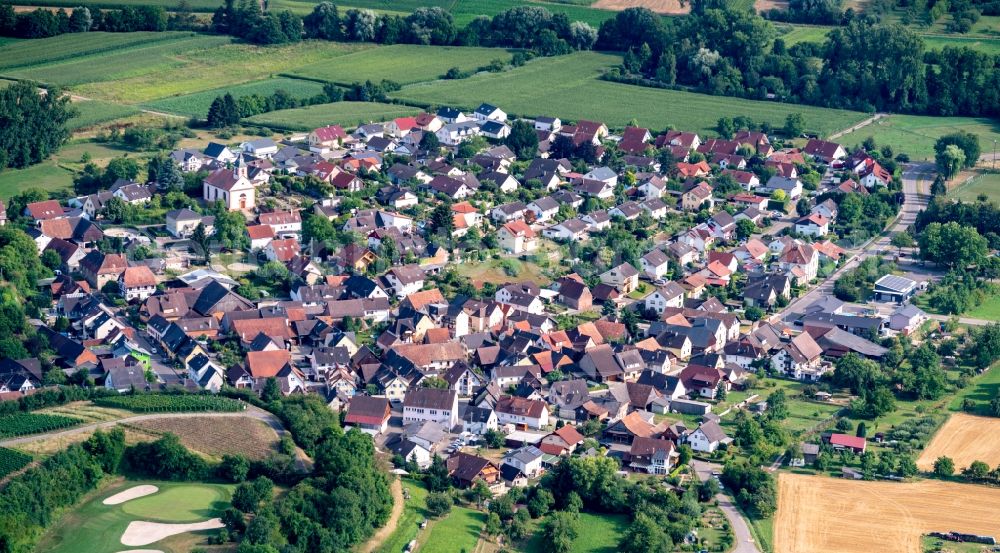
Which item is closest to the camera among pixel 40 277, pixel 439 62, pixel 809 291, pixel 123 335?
pixel 123 335

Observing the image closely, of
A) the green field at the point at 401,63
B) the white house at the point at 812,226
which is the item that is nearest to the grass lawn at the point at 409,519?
the white house at the point at 812,226

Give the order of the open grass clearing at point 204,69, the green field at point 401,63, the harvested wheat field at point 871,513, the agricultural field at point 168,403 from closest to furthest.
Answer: the harvested wheat field at point 871,513 < the agricultural field at point 168,403 < the open grass clearing at point 204,69 < the green field at point 401,63

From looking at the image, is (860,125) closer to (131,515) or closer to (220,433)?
(220,433)

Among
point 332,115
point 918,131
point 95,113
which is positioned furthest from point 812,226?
point 95,113

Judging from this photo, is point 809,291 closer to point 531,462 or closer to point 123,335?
point 531,462

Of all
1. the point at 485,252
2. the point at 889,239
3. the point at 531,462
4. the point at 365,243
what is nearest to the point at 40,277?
the point at 365,243

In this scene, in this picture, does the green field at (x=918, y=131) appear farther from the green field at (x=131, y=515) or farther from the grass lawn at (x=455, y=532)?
the green field at (x=131, y=515)

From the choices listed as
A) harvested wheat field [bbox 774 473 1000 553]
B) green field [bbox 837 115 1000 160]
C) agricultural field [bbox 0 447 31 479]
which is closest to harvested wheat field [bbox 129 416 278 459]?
agricultural field [bbox 0 447 31 479]
